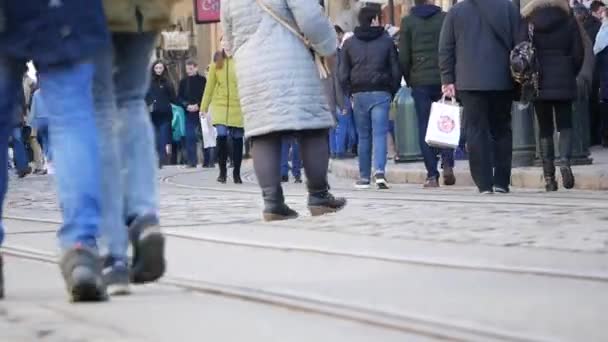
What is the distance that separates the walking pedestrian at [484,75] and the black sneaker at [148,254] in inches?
308

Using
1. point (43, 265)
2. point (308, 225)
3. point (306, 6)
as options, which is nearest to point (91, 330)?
point (43, 265)

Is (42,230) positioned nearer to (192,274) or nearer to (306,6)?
(306,6)

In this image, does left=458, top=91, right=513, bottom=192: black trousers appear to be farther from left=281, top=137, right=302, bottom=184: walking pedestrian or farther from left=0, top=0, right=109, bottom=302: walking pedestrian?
left=0, top=0, right=109, bottom=302: walking pedestrian

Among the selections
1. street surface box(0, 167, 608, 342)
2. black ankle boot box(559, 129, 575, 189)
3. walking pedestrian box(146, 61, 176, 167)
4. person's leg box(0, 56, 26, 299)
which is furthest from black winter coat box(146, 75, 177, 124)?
person's leg box(0, 56, 26, 299)

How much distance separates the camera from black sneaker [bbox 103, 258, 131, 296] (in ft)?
20.5

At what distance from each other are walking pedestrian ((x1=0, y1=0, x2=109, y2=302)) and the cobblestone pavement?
8.26 ft

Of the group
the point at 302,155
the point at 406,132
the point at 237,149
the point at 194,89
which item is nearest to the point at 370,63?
the point at 406,132

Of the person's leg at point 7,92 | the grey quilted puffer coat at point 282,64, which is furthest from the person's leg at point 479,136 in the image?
the person's leg at point 7,92

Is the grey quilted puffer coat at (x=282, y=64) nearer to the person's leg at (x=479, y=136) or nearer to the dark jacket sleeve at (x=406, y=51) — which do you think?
the person's leg at (x=479, y=136)

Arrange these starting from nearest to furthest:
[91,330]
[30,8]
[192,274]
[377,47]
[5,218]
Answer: [91,330]
[30,8]
[192,274]
[5,218]
[377,47]

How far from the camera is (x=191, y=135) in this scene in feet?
110

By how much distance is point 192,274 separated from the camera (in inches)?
279

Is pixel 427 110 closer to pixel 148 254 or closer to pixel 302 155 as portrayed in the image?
pixel 302 155

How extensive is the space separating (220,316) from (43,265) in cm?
238
